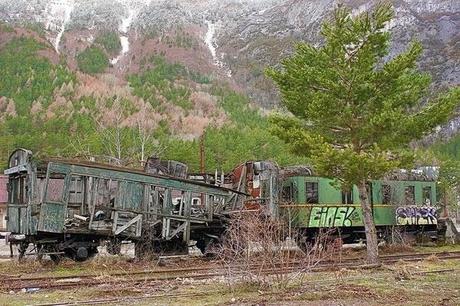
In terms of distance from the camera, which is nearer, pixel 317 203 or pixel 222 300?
pixel 222 300

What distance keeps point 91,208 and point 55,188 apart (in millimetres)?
1388

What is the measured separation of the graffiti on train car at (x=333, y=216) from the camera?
22156mm

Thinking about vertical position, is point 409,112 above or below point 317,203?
above

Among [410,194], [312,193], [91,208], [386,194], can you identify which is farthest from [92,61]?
[91,208]

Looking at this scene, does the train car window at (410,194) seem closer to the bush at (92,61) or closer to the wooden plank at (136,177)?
the wooden plank at (136,177)

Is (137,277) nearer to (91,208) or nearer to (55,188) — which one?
(91,208)

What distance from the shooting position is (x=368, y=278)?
14.2 m

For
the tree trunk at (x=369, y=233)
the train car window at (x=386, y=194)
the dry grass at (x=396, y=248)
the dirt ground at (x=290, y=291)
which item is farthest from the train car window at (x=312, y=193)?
the dirt ground at (x=290, y=291)

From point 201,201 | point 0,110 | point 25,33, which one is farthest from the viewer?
point 25,33

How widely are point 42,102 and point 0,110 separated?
29.0 ft

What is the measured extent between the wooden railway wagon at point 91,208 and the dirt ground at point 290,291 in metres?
1.90

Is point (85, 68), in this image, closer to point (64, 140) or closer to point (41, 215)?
point (64, 140)

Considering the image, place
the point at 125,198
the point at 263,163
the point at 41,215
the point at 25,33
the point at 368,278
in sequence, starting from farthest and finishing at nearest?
the point at 25,33 < the point at 263,163 < the point at 125,198 < the point at 41,215 < the point at 368,278

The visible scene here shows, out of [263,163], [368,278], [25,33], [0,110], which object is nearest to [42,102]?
[0,110]
